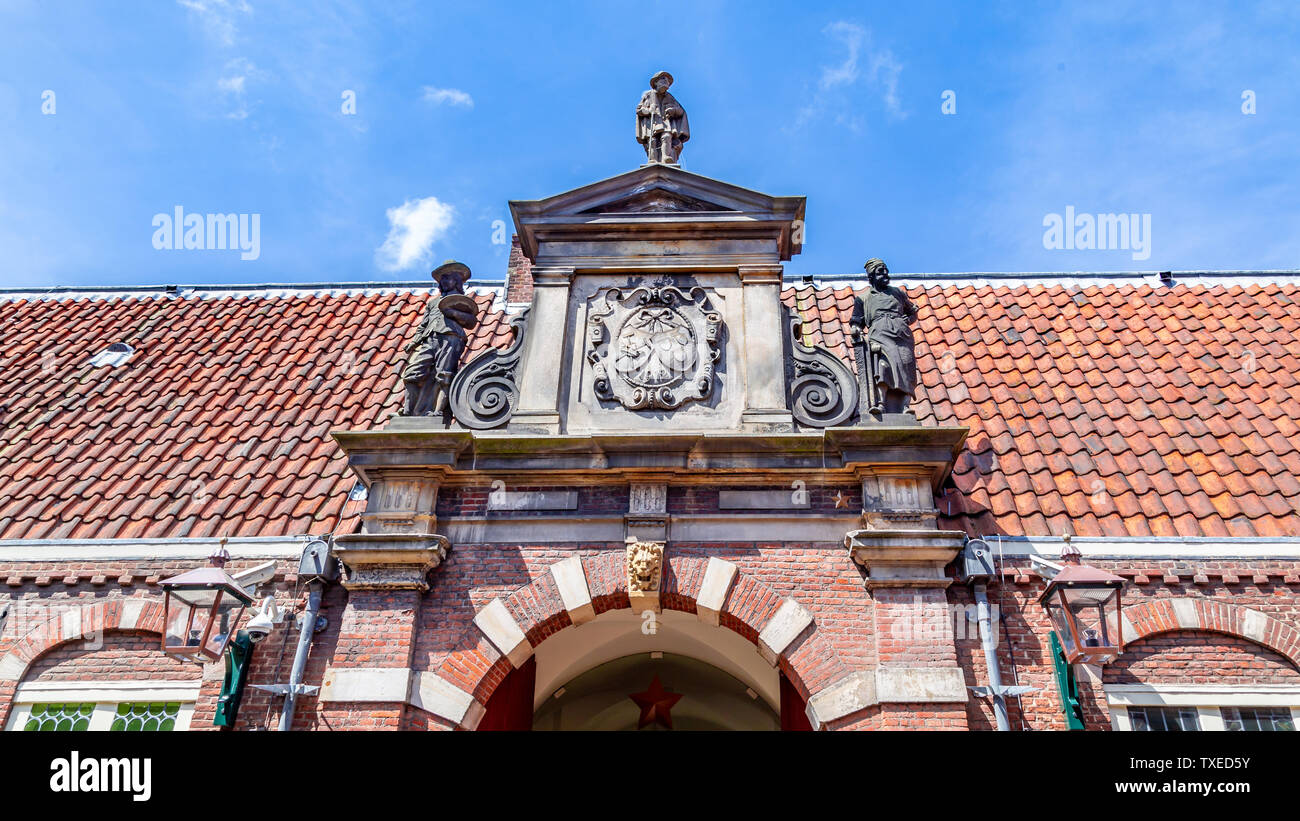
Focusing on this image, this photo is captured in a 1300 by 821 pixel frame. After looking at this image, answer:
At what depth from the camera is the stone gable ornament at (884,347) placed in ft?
27.6

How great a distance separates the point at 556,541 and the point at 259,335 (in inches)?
277

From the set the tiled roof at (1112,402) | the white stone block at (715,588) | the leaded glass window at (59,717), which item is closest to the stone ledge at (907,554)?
the tiled roof at (1112,402)

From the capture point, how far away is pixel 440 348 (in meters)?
8.91

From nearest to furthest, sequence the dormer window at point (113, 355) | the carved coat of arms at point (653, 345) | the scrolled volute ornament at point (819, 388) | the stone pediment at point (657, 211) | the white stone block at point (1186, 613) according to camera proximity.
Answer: the white stone block at point (1186, 613), the scrolled volute ornament at point (819, 388), the carved coat of arms at point (653, 345), the stone pediment at point (657, 211), the dormer window at point (113, 355)

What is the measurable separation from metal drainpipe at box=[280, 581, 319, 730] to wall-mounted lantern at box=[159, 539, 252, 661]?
50 centimetres

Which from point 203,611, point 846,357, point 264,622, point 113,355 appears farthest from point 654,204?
point 113,355

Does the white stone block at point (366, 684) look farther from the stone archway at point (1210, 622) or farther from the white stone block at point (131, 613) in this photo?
the stone archway at point (1210, 622)

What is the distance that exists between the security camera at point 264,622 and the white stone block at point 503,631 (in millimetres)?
1804

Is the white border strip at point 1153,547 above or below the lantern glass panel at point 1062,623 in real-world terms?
above

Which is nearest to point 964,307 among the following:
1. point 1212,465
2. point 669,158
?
point 1212,465

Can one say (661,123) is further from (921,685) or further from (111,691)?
(111,691)

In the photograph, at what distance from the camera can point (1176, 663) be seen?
8000 mm
